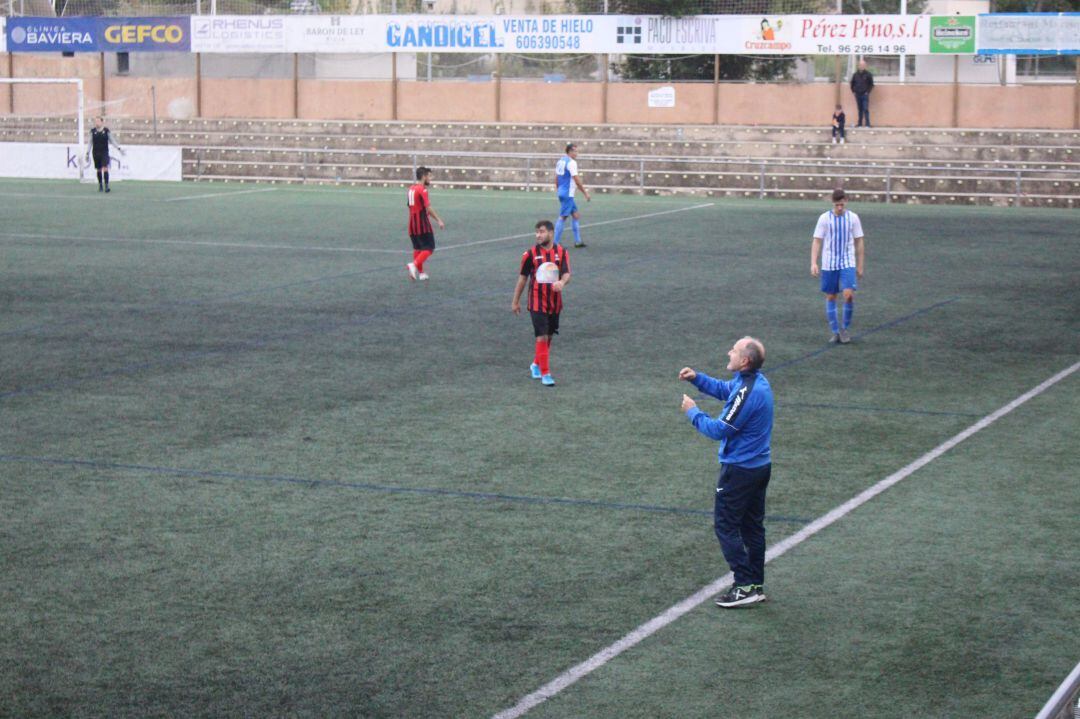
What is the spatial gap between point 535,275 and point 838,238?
14.7ft

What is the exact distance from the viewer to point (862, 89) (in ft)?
143

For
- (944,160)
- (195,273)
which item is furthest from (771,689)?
(944,160)

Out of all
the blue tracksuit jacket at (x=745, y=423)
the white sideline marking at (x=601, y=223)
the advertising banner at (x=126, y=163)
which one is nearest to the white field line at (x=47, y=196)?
the advertising banner at (x=126, y=163)

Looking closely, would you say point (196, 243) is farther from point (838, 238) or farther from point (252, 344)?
point (838, 238)

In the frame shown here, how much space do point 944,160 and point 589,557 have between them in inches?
1363

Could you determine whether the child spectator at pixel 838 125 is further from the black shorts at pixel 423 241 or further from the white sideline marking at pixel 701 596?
the white sideline marking at pixel 701 596

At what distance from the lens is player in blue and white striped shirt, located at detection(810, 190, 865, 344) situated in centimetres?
1798

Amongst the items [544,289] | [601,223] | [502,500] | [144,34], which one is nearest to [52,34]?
[144,34]

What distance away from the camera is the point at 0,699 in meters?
7.21

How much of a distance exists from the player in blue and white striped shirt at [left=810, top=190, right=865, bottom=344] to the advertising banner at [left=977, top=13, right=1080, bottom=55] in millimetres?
27016

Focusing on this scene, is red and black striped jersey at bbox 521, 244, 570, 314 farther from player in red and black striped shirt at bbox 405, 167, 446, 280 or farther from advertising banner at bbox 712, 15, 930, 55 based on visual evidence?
advertising banner at bbox 712, 15, 930, 55

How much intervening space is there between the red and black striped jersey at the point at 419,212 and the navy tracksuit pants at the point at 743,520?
14885 mm

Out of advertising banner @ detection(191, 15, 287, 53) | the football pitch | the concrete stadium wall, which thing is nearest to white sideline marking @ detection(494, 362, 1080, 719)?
the football pitch

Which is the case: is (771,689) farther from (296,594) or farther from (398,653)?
(296,594)
